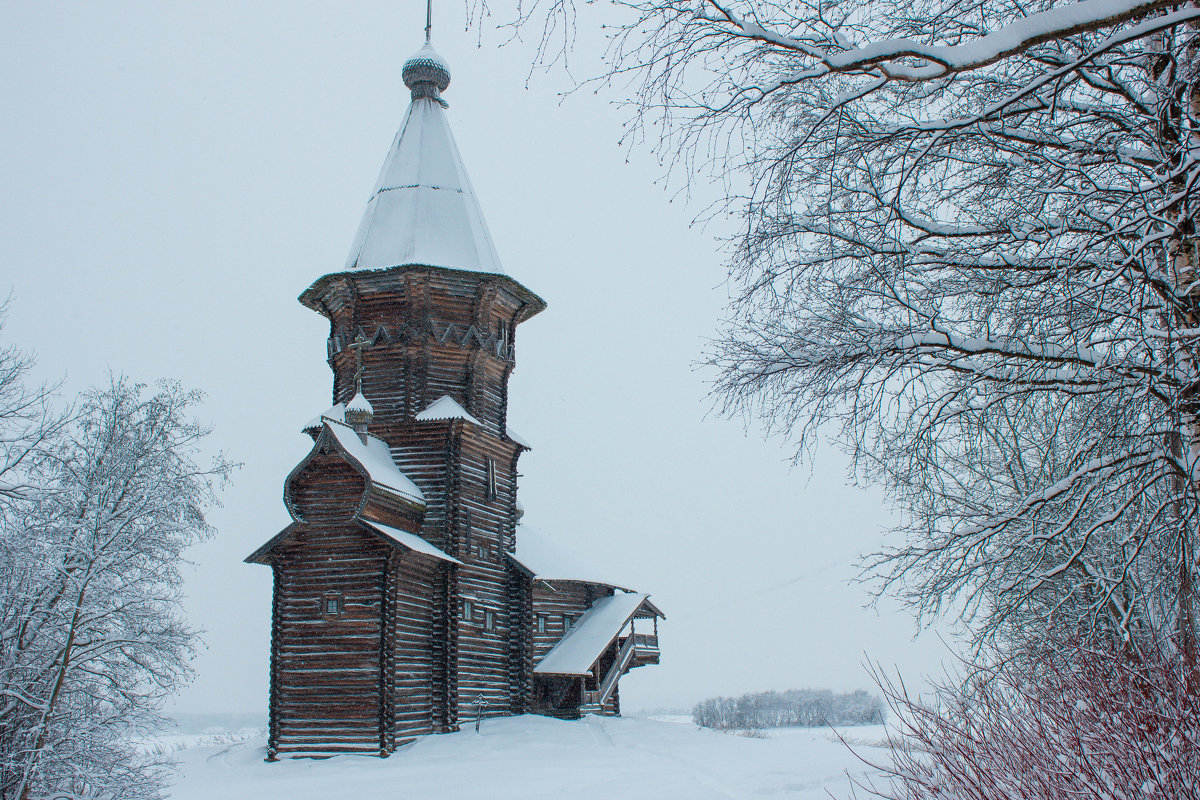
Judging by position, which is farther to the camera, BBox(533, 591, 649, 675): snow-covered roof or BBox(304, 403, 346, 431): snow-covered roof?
BBox(533, 591, 649, 675): snow-covered roof

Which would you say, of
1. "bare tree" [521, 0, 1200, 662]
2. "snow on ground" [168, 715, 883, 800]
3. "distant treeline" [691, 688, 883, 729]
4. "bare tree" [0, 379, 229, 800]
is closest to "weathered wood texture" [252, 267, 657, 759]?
"snow on ground" [168, 715, 883, 800]

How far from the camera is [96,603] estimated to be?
1483cm

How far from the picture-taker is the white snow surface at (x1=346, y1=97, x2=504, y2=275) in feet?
87.8

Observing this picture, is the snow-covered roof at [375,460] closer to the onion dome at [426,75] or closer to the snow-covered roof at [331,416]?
the snow-covered roof at [331,416]

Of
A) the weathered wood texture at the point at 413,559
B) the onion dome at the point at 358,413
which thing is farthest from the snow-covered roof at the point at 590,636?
the onion dome at the point at 358,413

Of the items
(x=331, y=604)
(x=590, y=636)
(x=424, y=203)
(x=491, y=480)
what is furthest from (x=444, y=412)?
(x=590, y=636)

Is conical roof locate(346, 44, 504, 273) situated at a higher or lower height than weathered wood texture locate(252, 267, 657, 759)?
higher

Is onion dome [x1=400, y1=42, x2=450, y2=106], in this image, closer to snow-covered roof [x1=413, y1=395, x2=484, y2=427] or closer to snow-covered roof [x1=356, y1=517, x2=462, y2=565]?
snow-covered roof [x1=413, y1=395, x2=484, y2=427]

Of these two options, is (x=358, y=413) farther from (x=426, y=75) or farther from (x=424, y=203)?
(x=426, y=75)

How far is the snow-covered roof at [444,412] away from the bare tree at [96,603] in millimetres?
8193

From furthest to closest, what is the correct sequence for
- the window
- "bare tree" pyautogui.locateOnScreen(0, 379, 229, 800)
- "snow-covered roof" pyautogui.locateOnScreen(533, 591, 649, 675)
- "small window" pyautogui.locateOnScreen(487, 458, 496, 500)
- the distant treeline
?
the distant treeline → "snow-covered roof" pyautogui.locateOnScreen(533, 591, 649, 675) → "small window" pyautogui.locateOnScreen(487, 458, 496, 500) → the window → "bare tree" pyautogui.locateOnScreen(0, 379, 229, 800)

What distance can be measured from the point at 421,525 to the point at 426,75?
50.4 ft

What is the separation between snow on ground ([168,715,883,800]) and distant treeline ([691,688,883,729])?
955 inches

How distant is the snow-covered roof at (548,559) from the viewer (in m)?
29.5
